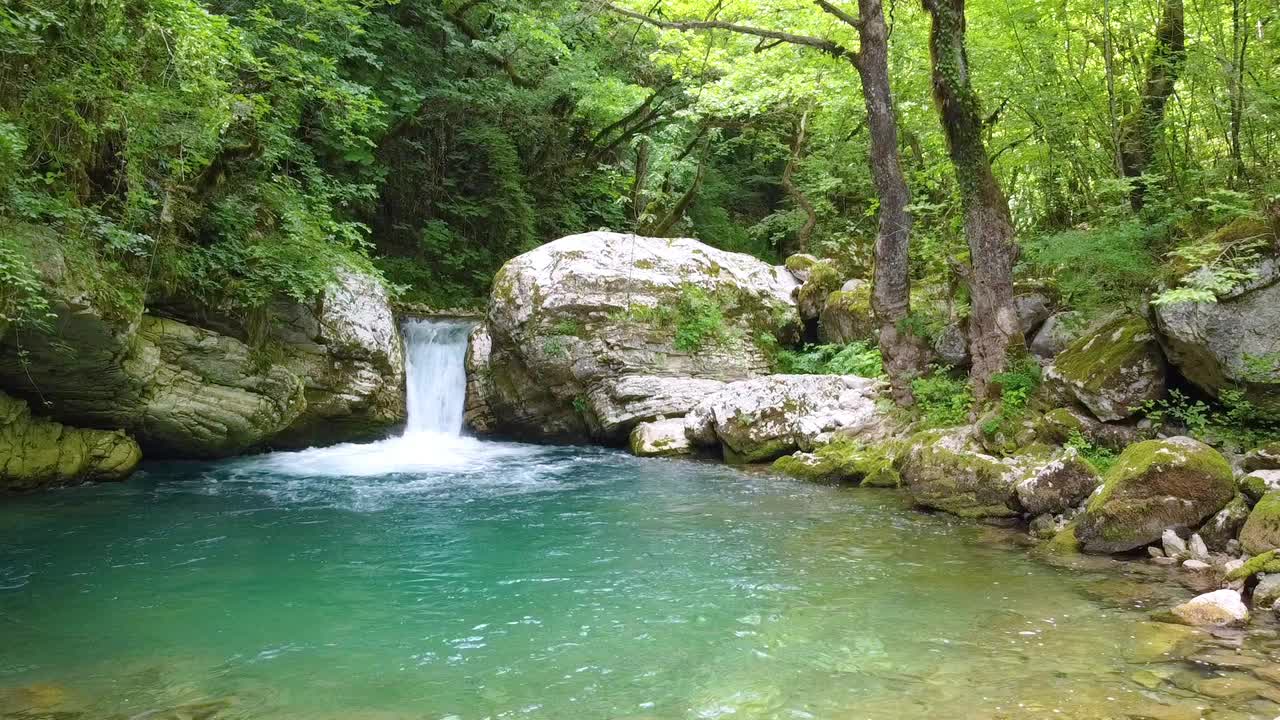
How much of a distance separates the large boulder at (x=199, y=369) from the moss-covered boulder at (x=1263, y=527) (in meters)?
10.5

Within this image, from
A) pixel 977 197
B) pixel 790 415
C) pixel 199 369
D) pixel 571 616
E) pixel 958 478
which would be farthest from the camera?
pixel 790 415

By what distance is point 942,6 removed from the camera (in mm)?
9438

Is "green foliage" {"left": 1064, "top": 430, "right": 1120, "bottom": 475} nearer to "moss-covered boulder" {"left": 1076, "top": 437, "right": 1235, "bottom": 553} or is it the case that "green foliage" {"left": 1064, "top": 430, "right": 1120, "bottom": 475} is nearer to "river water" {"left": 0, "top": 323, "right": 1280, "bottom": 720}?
"moss-covered boulder" {"left": 1076, "top": 437, "right": 1235, "bottom": 553}

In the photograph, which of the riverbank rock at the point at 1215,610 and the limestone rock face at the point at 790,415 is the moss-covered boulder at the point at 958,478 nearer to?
the limestone rock face at the point at 790,415

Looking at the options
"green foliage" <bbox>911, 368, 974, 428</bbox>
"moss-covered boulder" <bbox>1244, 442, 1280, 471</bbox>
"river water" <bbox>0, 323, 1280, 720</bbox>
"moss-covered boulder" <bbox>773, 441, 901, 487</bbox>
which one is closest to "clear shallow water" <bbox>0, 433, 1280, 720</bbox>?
"river water" <bbox>0, 323, 1280, 720</bbox>

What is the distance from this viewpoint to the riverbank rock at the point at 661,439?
12875 millimetres

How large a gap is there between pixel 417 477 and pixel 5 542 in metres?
4.80

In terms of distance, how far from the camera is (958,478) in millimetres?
8688

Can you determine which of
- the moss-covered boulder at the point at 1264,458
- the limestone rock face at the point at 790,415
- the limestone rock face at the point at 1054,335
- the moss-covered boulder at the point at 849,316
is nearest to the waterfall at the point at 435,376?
the limestone rock face at the point at 790,415

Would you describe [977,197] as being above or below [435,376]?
above

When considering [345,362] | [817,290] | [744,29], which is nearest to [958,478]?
[744,29]

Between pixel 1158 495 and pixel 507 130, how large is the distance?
18.1 meters

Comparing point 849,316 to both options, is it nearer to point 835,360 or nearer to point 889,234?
point 835,360

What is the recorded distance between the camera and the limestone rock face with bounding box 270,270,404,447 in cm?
1289
